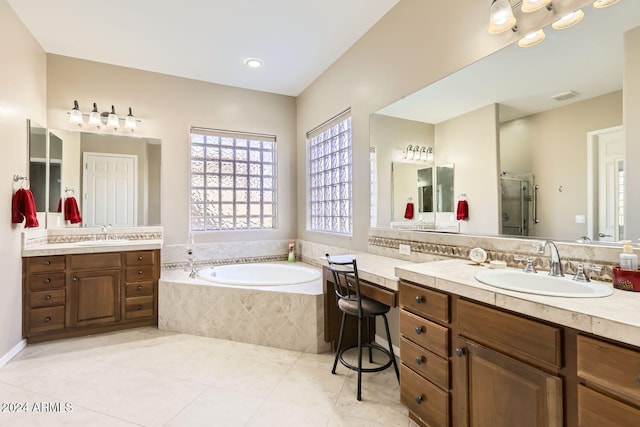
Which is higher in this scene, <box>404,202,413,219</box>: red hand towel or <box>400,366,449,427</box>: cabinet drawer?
<box>404,202,413,219</box>: red hand towel

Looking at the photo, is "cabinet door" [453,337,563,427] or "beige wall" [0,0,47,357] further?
"beige wall" [0,0,47,357]

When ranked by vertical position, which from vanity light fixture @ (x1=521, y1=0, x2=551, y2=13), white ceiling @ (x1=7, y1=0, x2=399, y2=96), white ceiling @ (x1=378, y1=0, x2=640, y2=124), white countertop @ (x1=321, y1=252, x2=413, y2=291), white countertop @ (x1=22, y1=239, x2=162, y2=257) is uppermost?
white ceiling @ (x1=7, y1=0, x2=399, y2=96)

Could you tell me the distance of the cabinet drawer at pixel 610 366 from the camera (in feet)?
2.75

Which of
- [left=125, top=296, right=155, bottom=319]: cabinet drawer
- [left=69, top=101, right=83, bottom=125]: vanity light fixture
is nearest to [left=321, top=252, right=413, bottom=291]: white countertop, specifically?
[left=125, top=296, right=155, bottom=319]: cabinet drawer

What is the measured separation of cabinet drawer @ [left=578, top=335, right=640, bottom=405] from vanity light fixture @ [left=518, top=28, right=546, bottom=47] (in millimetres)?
1394

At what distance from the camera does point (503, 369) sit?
119 centimetres

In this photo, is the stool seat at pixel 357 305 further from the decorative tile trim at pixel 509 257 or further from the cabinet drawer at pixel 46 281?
the cabinet drawer at pixel 46 281

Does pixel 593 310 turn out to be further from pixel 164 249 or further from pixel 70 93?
pixel 70 93

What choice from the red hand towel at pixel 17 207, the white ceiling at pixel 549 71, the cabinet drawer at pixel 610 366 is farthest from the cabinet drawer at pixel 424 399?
the red hand towel at pixel 17 207

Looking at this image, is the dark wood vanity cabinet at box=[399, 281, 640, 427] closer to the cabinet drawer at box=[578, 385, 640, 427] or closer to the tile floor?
the cabinet drawer at box=[578, 385, 640, 427]

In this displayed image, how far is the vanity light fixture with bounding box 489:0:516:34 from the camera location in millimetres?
1571

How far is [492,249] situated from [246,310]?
81.3 inches

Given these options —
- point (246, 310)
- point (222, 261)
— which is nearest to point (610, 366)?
point (246, 310)

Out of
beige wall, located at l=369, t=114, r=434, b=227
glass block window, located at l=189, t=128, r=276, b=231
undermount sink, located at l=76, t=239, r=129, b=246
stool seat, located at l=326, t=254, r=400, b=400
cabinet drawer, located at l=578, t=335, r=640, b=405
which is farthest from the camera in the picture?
glass block window, located at l=189, t=128, r=276, b=231
